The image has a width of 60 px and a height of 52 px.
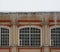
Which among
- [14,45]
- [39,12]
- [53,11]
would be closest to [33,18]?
[39,12]

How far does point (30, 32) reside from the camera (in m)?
19.5

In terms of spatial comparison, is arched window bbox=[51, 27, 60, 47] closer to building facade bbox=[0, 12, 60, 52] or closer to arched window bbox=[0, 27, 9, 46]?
building facade bbox=[0, 12, 60, 52]

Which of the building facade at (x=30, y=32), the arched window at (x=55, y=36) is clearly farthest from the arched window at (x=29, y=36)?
the arched window at (x=55, y=36)

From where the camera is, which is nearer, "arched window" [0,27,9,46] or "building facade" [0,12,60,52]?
"building facade" [0,12,60,52]

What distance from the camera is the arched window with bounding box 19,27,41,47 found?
63.6 feet

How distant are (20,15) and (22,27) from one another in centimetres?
125

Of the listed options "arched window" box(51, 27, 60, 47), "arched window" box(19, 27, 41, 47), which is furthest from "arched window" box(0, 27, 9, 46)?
"arched window" box(51, 27, 60, 47)

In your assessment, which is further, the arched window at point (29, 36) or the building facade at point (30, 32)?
the arched window at point (29, 36)

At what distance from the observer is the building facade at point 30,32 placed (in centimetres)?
1897

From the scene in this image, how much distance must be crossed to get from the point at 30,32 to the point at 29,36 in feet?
1.40

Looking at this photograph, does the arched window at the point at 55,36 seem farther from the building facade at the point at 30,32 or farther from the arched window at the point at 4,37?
the arched window at the point at 4,37

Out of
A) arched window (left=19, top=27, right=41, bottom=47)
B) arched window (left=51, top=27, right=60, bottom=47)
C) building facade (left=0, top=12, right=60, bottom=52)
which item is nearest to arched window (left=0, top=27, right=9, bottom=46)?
building facade (left=0, top=12, right=60, bottom=52)

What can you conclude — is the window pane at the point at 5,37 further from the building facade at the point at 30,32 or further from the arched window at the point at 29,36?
the arched window at the point at 29,36

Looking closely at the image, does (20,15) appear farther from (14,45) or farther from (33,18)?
(14,45)
